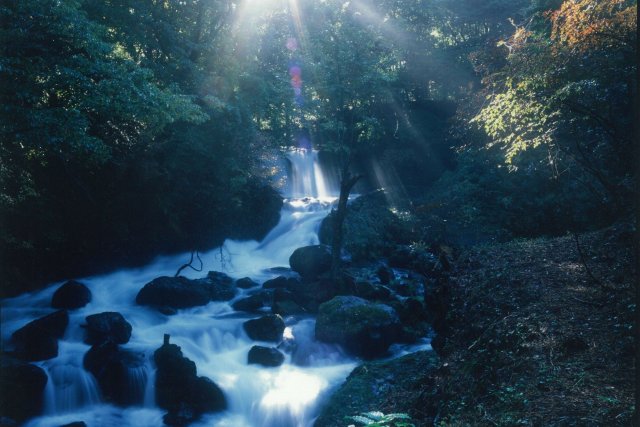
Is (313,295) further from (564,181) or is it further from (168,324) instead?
(564,181)

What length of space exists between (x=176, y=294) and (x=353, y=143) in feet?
40.4

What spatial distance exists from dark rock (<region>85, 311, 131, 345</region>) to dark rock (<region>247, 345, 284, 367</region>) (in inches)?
157

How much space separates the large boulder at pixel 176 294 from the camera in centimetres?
1697

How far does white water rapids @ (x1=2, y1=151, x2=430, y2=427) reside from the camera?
36.2 ft

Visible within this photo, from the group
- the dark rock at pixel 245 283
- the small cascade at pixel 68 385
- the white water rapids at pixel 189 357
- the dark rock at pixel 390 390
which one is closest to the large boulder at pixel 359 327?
the white water rapids at pixel 189 357

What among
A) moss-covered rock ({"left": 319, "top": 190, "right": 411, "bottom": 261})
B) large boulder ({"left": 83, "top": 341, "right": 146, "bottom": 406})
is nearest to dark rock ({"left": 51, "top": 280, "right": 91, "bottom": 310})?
large boulder ({"left": 83, "top": 341, "right": 146, "bottom": 406})

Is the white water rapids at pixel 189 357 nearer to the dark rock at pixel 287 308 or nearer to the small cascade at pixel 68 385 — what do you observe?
the small cascade at pixel 68 385

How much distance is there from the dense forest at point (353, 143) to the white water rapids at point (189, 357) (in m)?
1.18

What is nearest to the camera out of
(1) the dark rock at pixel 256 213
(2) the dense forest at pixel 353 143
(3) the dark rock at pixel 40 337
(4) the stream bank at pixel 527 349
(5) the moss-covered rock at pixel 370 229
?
(4) the stream bank at pixel 527 349

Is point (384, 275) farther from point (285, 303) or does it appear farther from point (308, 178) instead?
point (308, 178)

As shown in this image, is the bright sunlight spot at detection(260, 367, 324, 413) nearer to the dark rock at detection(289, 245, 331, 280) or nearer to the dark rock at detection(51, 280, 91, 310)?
the dark rock at detection(289, 245, 331, 280)

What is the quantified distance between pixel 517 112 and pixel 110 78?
34.2ft

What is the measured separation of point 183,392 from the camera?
11570 mm

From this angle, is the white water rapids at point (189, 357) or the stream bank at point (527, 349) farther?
the white water rapids at point (189, 357)
